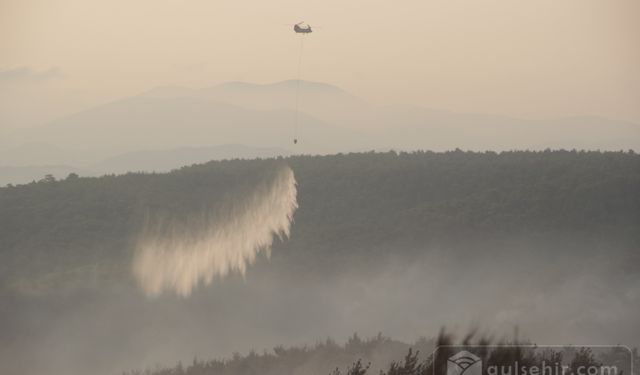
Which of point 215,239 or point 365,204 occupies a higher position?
point 365,204

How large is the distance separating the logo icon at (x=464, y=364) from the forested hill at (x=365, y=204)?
7404 centimetres

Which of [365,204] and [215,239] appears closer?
[215,239]

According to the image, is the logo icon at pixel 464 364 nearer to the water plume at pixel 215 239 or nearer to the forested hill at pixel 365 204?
the water plume at pixel 215 239

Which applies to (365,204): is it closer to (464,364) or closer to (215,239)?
(215,239)

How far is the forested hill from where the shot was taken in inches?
5856

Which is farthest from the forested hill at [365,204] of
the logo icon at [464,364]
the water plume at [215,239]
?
the logo icon at [464,364]

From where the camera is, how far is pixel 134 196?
172m

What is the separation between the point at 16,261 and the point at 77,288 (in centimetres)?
2461

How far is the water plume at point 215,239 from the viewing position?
426ft

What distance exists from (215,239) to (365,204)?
26.7 m

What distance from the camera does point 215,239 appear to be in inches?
5871

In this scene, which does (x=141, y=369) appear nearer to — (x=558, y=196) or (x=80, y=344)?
(x=80, y=344)

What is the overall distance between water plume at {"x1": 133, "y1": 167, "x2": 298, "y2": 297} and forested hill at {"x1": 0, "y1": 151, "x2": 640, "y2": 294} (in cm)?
182

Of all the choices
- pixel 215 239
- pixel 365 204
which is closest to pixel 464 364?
pixel 215 239
